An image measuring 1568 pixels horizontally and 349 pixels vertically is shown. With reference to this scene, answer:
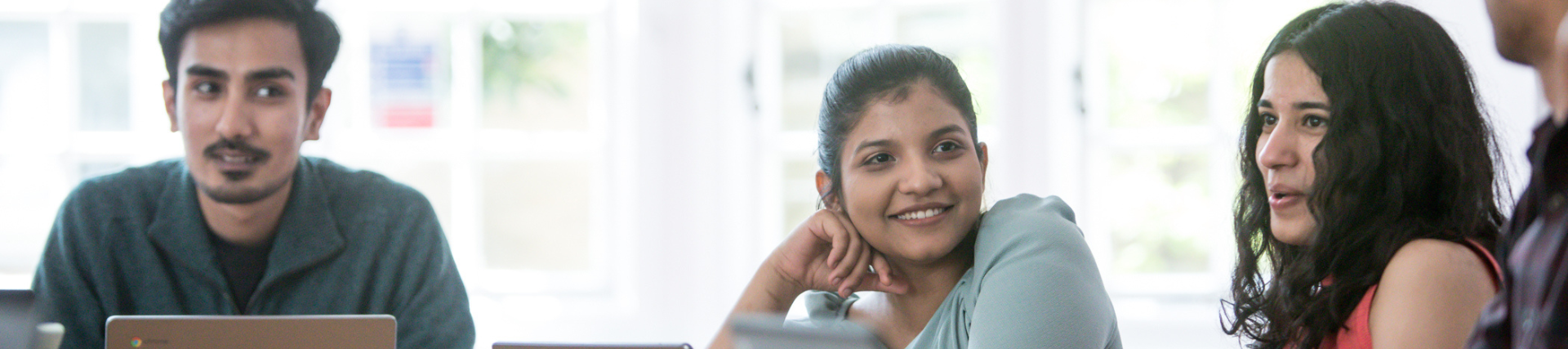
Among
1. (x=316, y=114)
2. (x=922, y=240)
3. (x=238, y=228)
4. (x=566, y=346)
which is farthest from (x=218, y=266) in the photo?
(x=922, y=240)

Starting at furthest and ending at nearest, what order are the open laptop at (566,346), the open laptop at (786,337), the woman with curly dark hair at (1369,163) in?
the woman with curly dark hair at (1369,163) → the open laptop at (566,346) → the open laptop at (786,337)

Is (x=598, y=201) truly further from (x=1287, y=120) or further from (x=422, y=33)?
(x=1287, y=120)

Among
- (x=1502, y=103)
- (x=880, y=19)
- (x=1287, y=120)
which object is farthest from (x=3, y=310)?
(x=1502, y=103)

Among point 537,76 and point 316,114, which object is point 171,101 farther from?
point 537,76

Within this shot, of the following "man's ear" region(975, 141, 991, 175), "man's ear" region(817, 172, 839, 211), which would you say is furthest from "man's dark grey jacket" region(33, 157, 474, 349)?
"man's ear" region(975, 141, 991, 175)

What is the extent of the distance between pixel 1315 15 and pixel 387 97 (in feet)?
8.23

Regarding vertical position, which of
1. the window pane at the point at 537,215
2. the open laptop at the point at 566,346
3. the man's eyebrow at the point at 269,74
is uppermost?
the man's eyebrow at the point at 269,74

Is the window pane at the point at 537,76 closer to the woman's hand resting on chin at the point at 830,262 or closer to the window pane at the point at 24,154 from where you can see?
the window pane at the point at 24,154

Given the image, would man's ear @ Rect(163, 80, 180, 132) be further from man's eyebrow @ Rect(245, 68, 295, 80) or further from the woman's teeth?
the woman's teeth

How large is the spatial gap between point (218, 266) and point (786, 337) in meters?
1.26

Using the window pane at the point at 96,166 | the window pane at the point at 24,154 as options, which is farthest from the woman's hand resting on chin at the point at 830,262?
the window pane at the point at 24,154

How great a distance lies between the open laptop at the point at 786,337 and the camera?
0.98 m

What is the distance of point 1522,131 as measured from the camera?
94.0 inches

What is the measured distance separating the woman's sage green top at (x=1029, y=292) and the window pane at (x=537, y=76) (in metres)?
1.94
